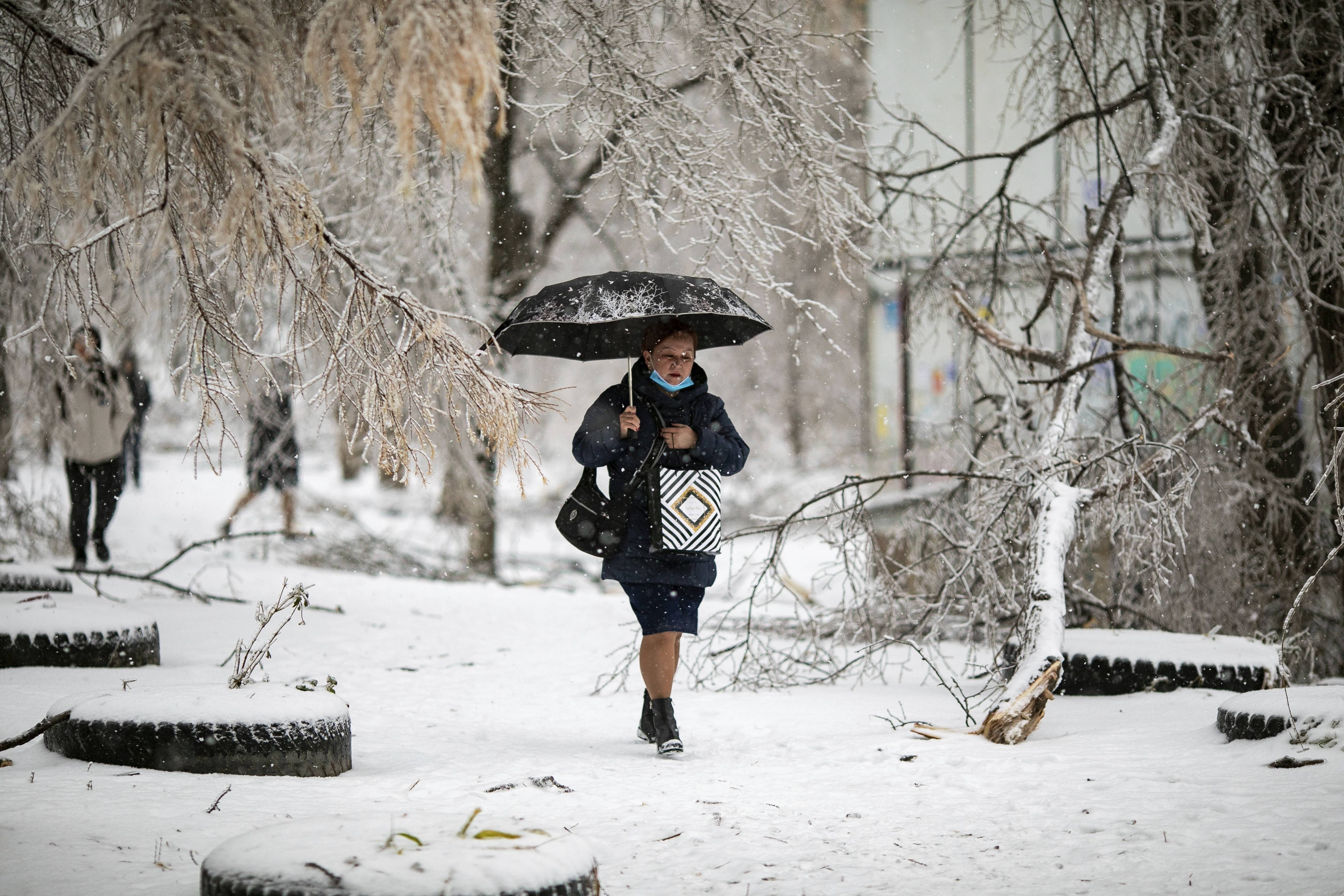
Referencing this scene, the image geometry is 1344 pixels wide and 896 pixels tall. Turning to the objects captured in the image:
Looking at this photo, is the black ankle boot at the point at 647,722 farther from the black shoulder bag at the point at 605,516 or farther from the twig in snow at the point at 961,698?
the twig in snow at the point at 961,698

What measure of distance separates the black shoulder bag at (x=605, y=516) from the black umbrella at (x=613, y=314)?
0.32 metres

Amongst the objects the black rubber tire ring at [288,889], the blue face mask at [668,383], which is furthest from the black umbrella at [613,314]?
the black rubber tire ring at [288,889]

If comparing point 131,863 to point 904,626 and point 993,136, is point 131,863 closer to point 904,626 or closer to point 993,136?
point 904,626

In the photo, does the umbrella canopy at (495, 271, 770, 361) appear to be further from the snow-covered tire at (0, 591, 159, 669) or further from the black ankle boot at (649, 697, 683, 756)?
the snow-covered tire at (0, 591, 159, 669)

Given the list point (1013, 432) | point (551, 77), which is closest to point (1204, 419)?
point (1013, 432)

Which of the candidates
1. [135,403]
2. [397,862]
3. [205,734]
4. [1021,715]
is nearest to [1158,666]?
[1021,715]

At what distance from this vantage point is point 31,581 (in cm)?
698

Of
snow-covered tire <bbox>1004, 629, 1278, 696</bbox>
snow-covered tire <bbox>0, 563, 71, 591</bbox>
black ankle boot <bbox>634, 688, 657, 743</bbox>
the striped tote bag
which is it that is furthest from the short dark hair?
snow-covered tire <bbox>0, 563, 71, 591</bbox>

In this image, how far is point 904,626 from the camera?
275 inches

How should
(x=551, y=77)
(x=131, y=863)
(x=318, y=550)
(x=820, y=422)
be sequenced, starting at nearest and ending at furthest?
(x=131, y=863)
(x=551, y=77)
(x=318, y=550)
(x=820, y=422)

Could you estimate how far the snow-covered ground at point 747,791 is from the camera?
2.98 metres

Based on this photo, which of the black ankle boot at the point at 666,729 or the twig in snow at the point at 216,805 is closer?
the twig in snow at the point at 216,805

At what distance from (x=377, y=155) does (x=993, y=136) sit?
9.89 metres

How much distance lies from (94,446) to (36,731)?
22.8ft
